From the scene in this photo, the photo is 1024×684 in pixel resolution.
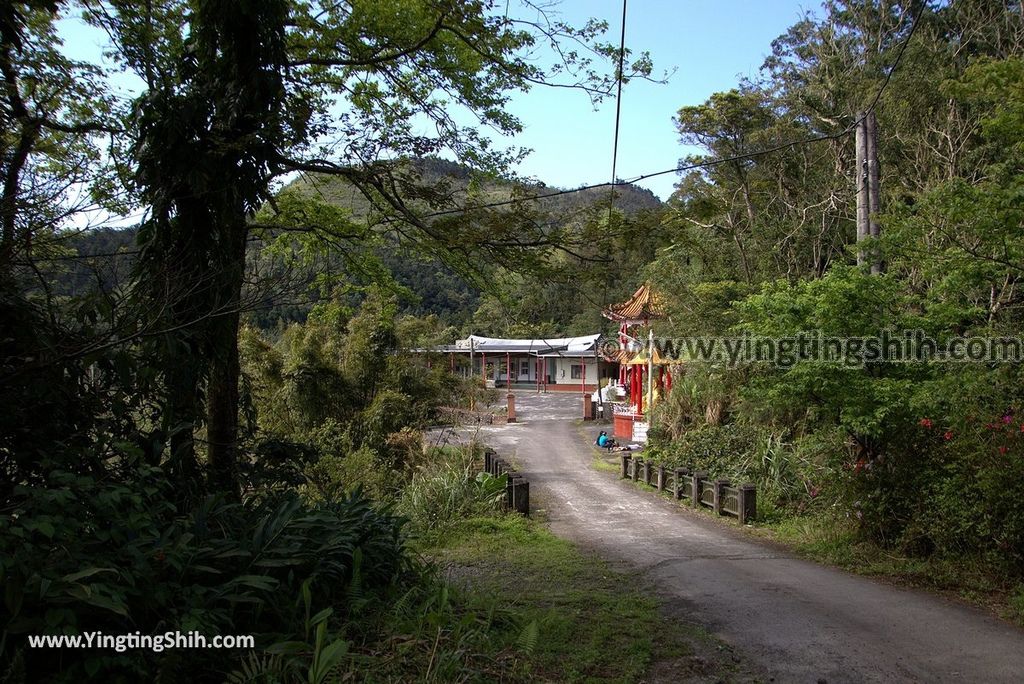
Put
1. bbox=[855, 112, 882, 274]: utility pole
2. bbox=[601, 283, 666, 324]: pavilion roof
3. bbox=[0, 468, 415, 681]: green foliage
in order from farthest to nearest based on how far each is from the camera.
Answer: bbox=[601, 283, 666, 324]: pavilion roof < bbox=[855, 112, 882, 274]: utility pole < bbox=[0, 468, 415, 681]: green foliage

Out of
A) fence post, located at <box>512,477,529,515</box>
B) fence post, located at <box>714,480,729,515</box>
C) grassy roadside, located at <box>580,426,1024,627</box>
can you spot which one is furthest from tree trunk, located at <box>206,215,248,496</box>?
fence post, located at <box>714,480,729,515</box>

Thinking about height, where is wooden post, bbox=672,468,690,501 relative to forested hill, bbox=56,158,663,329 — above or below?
below

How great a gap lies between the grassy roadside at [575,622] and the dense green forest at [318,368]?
100 mm

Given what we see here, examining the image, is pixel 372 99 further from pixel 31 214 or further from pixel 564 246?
pixel 31 214

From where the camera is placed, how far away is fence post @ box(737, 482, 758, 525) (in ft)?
35.3

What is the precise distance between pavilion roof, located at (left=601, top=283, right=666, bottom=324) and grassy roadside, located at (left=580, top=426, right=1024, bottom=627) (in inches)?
465

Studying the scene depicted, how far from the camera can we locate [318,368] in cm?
1272

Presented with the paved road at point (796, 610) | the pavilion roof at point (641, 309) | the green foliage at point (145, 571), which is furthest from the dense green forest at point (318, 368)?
the pavilion roof at point (641, 309)

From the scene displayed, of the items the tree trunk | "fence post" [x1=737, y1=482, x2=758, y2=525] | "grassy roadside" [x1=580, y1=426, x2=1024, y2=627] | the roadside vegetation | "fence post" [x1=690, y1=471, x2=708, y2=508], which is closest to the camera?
the tree trunk

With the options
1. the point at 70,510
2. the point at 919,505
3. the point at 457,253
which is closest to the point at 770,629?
the point at 919,505

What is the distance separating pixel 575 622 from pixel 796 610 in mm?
2096

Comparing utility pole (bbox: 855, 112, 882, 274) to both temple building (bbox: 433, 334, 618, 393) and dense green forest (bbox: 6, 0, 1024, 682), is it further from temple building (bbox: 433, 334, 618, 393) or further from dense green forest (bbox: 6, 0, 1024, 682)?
temple building (bbox: 433, 334, 618, 393)

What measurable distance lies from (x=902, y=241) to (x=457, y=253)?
539 cm

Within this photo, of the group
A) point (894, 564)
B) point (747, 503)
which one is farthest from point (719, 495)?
point (894, 564)
